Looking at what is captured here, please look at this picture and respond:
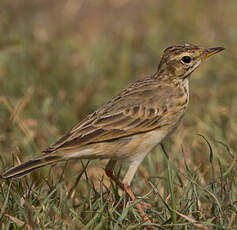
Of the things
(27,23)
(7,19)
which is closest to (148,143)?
(7,19)

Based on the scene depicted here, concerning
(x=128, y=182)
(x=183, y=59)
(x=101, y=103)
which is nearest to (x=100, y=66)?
(x=101, y=103)

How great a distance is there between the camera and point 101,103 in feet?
24.8

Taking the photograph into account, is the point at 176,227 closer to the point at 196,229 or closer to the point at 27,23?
the point at 196,229

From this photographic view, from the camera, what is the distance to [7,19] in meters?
8.25

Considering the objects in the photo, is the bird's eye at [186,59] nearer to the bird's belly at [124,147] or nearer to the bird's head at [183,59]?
the bird's head at [183,59]

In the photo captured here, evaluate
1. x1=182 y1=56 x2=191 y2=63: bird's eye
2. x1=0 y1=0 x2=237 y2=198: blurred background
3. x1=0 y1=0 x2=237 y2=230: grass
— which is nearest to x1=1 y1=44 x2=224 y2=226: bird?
x1=182 y1=56 x2=191 y2=63: bird's eye

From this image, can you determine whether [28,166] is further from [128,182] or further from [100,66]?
[100,66]

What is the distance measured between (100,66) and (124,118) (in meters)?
3.84

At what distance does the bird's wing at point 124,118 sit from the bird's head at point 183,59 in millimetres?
214

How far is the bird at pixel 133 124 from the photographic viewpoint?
459 centimetres

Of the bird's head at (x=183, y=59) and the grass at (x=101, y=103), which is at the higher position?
the bird's head at (x=183, y=59)

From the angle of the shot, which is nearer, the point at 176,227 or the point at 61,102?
the point at 176,227

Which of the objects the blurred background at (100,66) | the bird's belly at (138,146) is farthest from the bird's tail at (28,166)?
the bird's belly at (138,146)

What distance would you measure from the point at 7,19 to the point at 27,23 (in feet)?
4.45
